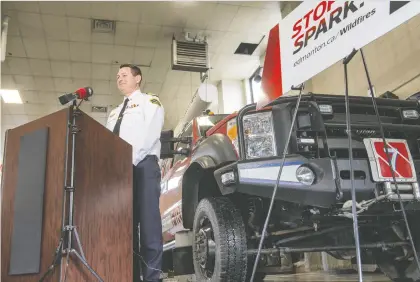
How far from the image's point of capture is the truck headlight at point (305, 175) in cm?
191

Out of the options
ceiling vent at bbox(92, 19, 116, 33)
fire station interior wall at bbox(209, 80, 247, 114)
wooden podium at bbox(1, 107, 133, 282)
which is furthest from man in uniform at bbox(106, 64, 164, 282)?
fire station interior wall at bbox(209, 80, 247, 114)

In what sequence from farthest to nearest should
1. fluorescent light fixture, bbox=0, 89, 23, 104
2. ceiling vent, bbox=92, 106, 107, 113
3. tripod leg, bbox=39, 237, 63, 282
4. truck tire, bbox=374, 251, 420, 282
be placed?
ceiling vent, bbox=92, 106, 107, 113 → fluorescent light fixture, bbox=0, 89, 23, 104 → truck tire, bbox=374, 251, 420, 282 → tripod leg, bbox=39, 237, 63, 282

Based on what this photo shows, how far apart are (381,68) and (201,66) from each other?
10.9 feet

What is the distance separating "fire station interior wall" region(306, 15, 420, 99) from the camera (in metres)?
3.80

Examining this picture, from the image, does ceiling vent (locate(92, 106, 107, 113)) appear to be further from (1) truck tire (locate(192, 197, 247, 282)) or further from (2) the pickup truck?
(1) truck tire (locate(192, 197, 247, 282))

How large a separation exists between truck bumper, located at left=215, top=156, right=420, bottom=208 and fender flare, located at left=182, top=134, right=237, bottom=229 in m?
0.30

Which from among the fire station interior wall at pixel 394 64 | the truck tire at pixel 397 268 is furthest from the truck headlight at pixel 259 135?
the fire station interior wall at pixel 394 64

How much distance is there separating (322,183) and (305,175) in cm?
9

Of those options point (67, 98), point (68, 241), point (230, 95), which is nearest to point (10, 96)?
point (230, 95)

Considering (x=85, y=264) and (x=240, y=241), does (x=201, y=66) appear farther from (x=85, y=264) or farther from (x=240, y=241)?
(x=85, y=264)

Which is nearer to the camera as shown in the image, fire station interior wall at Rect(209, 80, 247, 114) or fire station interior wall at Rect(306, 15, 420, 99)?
fire station interior wall at Rect(306, 15, 420, 99)

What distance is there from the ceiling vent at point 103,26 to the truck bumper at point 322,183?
5431 mm

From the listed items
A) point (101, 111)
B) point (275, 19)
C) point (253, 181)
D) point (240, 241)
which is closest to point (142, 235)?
point (240, 241)

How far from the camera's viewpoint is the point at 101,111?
1073 cm
